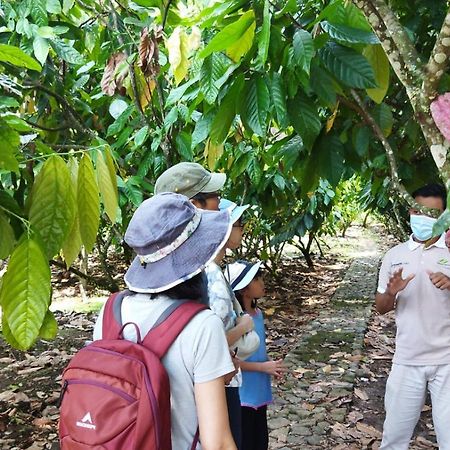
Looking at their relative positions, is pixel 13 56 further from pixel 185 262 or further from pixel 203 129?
pixel 203 129

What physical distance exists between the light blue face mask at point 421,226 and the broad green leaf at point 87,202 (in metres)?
1.35

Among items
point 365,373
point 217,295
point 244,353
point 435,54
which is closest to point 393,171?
point 435,54

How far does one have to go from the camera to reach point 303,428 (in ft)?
9.66

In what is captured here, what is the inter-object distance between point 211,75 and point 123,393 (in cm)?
87

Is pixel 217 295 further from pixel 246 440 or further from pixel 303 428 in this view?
pixel 303 428

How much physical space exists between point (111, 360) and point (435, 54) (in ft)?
2.65

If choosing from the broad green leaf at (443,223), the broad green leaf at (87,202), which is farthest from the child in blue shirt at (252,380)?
the broad green leaf at (443,223)

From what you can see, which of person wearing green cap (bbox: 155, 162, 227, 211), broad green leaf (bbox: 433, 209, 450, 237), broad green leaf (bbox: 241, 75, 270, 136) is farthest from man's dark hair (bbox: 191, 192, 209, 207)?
broad green leaf (bbox: 433, 209, 450, 237)

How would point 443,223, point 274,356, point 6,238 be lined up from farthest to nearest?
point 274,356 → point 6,238 → point 443,223

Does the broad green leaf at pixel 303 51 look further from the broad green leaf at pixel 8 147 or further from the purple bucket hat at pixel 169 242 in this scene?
the broad green leaf at pixel 8 147

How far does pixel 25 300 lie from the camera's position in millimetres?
971

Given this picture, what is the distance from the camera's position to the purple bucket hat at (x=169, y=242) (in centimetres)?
105

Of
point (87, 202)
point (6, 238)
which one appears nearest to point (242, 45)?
point (87, 202)

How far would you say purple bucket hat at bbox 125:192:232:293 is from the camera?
1.05m
